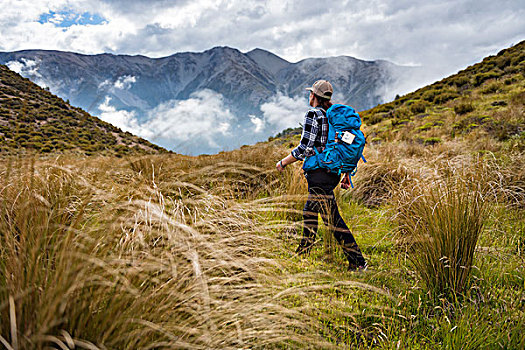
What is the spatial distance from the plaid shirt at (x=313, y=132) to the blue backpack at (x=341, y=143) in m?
0.05

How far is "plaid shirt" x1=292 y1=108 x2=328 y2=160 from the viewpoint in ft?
8.86

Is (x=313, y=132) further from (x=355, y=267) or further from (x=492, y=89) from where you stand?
(x=492, y=89)

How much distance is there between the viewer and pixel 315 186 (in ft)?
9.11

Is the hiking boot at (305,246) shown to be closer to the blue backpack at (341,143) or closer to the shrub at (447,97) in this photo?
the blue backpack at (341,143)

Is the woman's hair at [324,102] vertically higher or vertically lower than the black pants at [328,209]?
higher

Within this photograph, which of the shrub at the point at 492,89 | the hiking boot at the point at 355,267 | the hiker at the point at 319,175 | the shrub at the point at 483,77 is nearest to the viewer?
the hiking boot at the point at 355,267

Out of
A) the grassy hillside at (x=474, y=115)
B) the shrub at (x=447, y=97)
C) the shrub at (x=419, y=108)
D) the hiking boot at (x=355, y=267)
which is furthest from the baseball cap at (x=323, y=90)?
the shrub at (x=447, y=97)

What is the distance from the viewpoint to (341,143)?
2.63 metres

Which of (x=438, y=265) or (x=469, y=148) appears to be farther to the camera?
(x=469, y=148)

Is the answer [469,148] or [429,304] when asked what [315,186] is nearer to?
[429,304]

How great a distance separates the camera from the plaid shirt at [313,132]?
2.70m

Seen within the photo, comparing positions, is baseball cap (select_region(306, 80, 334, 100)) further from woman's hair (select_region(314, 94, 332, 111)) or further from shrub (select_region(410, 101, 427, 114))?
shrub (select_region(410, 101, 427, 114))

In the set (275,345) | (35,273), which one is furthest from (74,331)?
(275,345)

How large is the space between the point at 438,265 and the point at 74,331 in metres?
2.16
